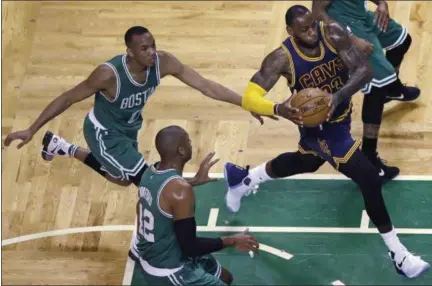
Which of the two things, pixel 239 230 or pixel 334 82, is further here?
pixel 239 230

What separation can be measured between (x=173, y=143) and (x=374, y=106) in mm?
2107

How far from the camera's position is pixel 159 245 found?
6184mm

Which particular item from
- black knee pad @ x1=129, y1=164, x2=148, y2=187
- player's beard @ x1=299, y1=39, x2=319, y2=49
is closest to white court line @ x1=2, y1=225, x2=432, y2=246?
black knee pad @ x1=129, y1=164, x2=148, y2=187

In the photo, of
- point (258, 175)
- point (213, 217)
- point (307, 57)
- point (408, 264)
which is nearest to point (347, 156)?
point (307, 57)

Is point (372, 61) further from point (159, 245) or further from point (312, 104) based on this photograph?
point (159, 245)

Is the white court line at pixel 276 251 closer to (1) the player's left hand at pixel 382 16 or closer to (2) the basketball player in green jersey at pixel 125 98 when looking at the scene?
(2) the basketball player in green jersey at pixel 125 98

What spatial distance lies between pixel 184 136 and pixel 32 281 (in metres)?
1.95

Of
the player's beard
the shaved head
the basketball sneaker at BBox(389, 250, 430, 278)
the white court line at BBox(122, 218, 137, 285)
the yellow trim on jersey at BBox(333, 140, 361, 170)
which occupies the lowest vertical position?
the white court line at BBox(122, 218, 137, 285)

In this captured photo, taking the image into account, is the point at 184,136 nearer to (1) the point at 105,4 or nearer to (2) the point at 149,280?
(2) the point at 149,280

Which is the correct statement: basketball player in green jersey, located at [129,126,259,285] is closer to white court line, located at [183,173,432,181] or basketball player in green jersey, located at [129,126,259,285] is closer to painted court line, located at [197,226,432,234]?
painted court line, located at [197,226,432,234]

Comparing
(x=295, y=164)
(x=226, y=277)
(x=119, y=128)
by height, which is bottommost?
(x=226, y=277)

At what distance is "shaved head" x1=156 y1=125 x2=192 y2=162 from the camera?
19.6 feet

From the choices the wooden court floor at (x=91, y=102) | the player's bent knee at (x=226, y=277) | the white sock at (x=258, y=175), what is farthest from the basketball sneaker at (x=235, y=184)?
the player's bent knee at (x=226, y=277)

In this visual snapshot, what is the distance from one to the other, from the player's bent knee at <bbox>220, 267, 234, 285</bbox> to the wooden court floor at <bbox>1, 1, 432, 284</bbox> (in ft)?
2.85
